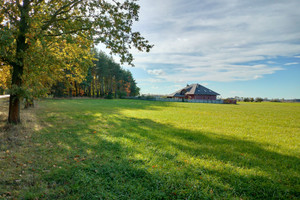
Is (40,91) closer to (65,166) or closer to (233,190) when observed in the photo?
(65,166)

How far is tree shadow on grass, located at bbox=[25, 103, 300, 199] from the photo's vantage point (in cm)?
322

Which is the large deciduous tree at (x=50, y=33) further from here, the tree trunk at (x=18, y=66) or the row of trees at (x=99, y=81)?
the row of trees at (x=99, y=81)

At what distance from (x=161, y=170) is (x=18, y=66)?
9024 millimetres

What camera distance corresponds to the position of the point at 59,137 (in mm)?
6926

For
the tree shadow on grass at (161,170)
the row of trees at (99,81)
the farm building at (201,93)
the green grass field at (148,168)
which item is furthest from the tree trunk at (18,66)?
the farm building at (201,93)

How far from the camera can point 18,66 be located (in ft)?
26.3

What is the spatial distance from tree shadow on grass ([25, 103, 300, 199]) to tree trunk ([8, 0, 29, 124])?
10.3 feet

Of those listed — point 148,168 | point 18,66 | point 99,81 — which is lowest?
point 148,168

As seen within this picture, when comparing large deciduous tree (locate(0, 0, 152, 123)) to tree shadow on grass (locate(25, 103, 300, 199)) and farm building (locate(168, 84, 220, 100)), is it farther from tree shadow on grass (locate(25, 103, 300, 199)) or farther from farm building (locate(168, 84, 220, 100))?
farm building (locate(168, 84, 220, 100))

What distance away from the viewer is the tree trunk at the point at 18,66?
279 inches

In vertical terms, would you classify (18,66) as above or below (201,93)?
below

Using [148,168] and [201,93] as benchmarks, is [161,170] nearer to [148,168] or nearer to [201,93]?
[148,168]

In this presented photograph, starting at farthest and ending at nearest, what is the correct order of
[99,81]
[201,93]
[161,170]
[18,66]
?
[201,93], [99,81], [18,66], [161,170]

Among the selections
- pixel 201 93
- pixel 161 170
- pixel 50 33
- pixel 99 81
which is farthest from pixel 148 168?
pixel 201 93
